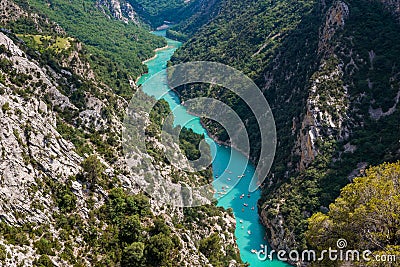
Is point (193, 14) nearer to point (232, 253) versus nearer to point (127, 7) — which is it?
point (127, 7)

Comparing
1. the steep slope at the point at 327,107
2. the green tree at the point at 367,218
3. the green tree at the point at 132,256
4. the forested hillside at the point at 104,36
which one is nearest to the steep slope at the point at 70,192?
the green tree at the point at 132,256

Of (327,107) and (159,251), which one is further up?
(327,107)

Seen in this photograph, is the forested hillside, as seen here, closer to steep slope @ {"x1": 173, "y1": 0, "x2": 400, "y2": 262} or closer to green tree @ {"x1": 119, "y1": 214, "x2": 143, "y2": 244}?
steep slope @ {"x1": 173, "y1": 0, "x2": 400, "y2": 262}

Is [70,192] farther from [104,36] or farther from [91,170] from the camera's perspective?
[104,36]

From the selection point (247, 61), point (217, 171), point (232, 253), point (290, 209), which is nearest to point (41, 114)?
point (232, 253)

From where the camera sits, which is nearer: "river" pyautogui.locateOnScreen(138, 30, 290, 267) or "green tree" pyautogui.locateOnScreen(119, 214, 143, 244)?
"green tree" pyautogui.locateOnScreen(119, 214, 143, 244)

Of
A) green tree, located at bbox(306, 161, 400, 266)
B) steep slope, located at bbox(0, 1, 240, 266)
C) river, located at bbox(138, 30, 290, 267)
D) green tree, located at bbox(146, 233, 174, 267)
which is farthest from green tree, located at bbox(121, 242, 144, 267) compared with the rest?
river, located at bbox(138, 30, 290, 267)

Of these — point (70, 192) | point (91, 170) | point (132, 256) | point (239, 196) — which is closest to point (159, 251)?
point (132, 256)
